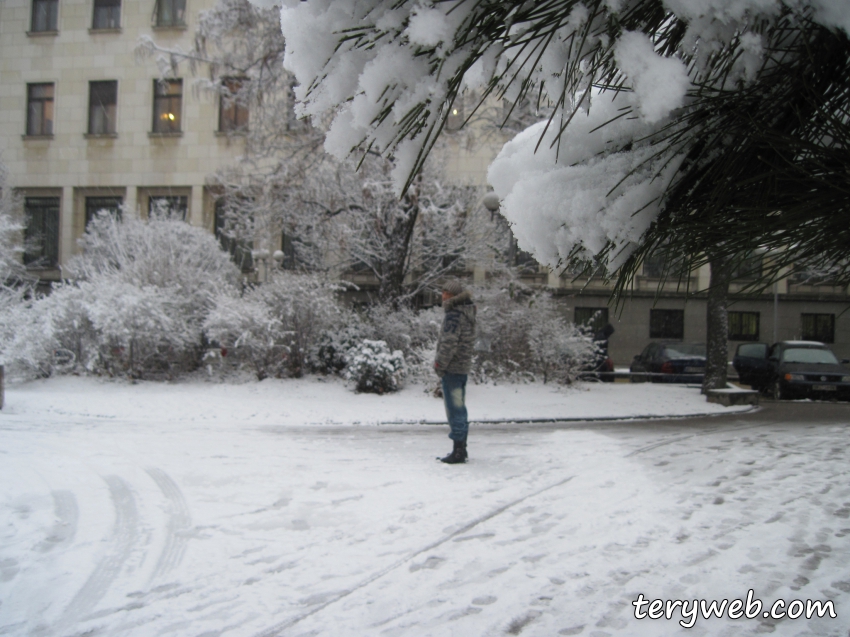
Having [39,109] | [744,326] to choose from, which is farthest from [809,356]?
[39,109]

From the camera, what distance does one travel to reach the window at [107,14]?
1106 inches

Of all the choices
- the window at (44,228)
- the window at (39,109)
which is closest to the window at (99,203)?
the window at (44,228)

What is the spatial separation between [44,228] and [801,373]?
32097 millimetres

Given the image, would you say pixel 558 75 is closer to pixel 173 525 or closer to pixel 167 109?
pixel 173 525

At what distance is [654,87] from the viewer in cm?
138

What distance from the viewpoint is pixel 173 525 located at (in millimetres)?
4035

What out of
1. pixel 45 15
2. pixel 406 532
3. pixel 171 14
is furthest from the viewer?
pixel 45 15

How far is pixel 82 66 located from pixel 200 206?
8.54 metres

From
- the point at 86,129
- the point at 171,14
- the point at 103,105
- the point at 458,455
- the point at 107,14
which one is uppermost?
the point at 107,14

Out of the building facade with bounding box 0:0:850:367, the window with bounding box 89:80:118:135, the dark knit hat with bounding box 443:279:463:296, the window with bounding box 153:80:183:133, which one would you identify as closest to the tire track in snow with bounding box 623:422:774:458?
the dark knit hat with bounding box 443:279:463:296

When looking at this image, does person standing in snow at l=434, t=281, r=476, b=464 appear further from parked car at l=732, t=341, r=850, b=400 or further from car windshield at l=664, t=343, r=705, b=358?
car windshield at l=664, t=343, r=705, b=358

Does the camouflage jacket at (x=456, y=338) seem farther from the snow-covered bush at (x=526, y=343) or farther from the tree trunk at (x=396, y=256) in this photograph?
the tree trunk at (x=396, y=256)

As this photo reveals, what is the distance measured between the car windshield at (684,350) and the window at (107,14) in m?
28.1

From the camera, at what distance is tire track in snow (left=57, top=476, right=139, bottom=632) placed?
284 cm
